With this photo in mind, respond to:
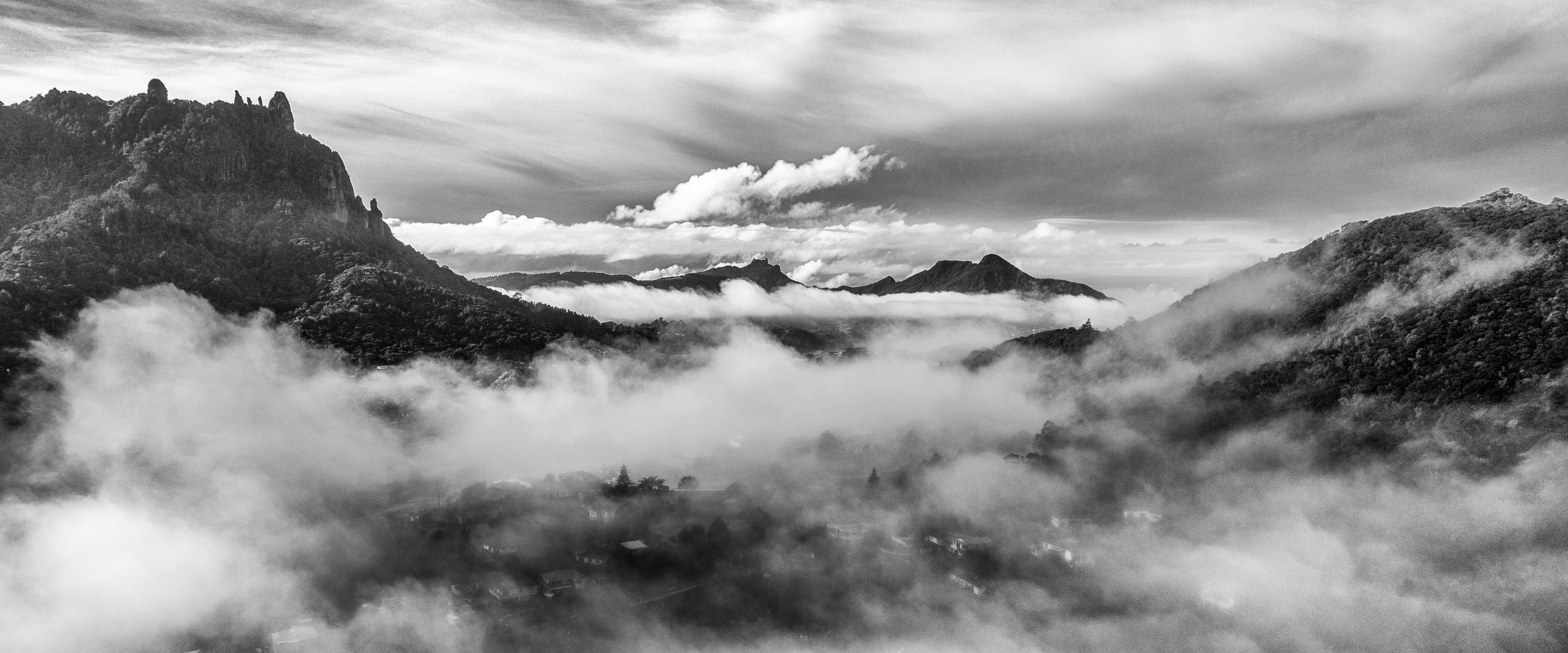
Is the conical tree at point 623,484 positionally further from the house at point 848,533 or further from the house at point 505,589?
the house at point 848,533

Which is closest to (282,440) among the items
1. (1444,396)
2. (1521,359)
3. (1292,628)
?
(1292,628)

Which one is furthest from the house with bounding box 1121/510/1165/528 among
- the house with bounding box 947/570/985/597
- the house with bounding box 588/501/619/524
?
the house with bounding box 588/501/619/524

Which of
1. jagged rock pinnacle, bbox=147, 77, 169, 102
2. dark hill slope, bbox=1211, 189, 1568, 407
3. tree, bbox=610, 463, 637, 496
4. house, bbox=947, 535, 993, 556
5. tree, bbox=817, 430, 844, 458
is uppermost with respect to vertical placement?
jagged rock pinnacle, bbox=147, 77, 169, 102

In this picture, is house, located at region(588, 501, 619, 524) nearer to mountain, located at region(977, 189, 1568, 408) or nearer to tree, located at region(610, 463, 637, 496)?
tree, located at region(610, 463, 637, 496)

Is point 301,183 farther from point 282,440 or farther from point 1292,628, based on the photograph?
point 1292,628

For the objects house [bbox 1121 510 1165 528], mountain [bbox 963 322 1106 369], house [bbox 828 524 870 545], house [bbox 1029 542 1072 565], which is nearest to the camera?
house [bbox 1029 542 1072 565]

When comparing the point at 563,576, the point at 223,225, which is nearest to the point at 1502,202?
the point at 563,576

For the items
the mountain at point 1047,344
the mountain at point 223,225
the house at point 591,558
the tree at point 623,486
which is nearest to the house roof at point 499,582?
the house at point 591,558
